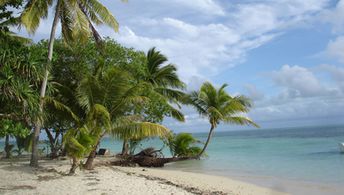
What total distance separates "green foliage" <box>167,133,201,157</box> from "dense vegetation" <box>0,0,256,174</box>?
2.2 inches

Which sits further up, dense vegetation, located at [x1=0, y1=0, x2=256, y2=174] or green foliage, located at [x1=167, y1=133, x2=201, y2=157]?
dense vegetation, located at [x1=0, y1=0, x2=256, y2=174]

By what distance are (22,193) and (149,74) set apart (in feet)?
45.8

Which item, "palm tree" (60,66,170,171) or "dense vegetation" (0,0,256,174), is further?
"palm tree" (60,66,170,171)

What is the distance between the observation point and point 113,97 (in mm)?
12945

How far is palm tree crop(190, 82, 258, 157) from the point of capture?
18969mm

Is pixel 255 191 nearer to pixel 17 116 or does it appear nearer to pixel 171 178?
pixel 171 178

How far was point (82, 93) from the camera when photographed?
12594mm

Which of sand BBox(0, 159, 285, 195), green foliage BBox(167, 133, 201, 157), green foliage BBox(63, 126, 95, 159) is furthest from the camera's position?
green foliage BBox(167, 133, 201, 157)

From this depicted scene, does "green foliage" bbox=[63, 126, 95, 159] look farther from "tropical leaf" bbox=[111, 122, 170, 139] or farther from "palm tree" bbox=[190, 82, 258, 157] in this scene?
"palm tree" bbox=[190, 82, 258, 157]

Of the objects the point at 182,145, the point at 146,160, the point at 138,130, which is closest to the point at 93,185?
the point at 138,130

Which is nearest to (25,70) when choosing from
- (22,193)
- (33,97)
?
(33,97)

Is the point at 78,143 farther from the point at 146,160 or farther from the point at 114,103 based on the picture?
the point at 146,160

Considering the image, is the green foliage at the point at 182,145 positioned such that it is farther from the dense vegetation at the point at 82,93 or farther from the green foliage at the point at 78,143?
the green foliage at the point at 78,143

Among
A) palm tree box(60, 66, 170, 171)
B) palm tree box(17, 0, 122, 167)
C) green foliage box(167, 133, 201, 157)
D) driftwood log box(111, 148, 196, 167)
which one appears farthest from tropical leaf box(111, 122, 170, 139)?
green foliage box(167, 133, 201, 157)
